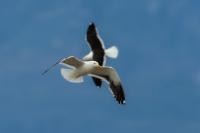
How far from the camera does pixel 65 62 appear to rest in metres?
16.8

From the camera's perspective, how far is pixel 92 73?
57.2 feet

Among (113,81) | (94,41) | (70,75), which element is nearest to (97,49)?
(94,41)

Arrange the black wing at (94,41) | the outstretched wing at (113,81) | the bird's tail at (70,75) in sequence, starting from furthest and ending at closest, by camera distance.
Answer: the black wing at (94,41), the outstretched wing at (113,81), the bird's tail at (70,75)

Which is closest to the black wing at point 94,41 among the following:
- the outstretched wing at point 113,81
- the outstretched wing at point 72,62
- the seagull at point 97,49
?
the seagull at point 97,49

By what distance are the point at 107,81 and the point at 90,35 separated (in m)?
1.83

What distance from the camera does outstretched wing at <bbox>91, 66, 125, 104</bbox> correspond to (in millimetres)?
17719

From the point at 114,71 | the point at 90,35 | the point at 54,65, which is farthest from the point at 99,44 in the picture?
the point at 54,65

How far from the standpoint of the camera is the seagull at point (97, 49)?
19016 mm

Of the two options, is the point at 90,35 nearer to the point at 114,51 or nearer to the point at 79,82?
the point at 114,51

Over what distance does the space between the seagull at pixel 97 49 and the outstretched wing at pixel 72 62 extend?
1.92m

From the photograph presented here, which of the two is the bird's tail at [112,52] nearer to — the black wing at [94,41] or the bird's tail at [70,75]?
the black wing at [94,41]

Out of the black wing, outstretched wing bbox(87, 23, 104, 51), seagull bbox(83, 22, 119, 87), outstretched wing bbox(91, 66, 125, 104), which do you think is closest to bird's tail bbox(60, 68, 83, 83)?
outstretched wing bbox(91, 66, 125, 104)

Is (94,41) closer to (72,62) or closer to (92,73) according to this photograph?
(92,73)

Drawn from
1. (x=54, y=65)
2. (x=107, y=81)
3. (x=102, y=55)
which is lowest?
(x=54, y=65)
